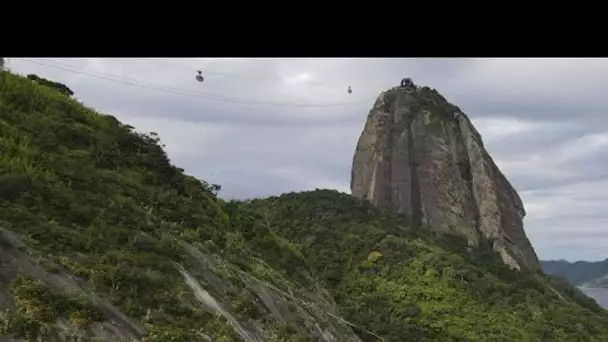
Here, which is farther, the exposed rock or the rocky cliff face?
the rocky cliff face

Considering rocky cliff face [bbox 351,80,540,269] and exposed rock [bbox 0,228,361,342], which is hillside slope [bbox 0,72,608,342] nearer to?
exposed rock [bbox 0,228,361,342]

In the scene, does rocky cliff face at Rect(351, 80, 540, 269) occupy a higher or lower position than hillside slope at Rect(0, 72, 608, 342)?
higher

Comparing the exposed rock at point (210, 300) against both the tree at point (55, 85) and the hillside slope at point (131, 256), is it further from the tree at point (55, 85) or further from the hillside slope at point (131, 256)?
the tree at point (55, 85)

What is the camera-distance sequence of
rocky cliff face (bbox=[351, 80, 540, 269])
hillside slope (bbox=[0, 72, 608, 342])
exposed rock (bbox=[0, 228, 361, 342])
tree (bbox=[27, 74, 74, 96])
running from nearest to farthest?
exposed rock (bbox=[0, 228, 361, 342]), hillside slope (bbox=[0, 72, 608, 342]), tree (bbox=[27, 74, 74, 96]), rocky cliff face (bbox=[351, 80, 540, 269])

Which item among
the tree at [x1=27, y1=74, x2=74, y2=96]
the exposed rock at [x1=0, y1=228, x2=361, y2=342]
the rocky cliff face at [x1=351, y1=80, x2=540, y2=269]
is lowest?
the exposed rock at [x1=0, y1=228, x2=361, y2=342]

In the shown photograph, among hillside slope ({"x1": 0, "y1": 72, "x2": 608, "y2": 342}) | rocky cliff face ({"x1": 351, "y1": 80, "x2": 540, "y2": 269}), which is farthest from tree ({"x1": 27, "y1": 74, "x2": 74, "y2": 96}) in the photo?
rocky cliff face ({"x1": 351, "y1": 80, "x2": 540, "y2": 269})

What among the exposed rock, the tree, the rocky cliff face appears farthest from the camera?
the rocky cliff face

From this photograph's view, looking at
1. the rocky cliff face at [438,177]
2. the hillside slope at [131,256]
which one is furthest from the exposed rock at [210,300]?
the rocky cliff face at [438,177]
